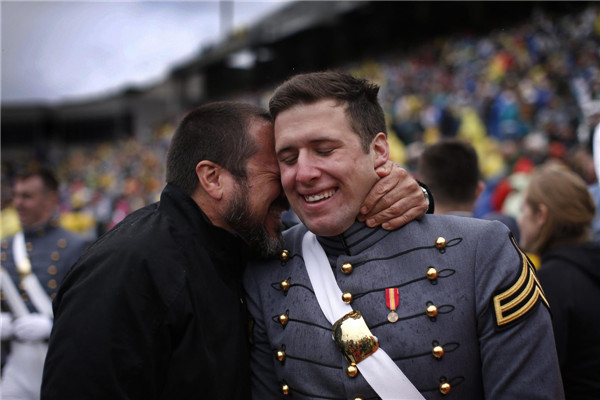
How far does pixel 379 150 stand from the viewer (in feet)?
6.85

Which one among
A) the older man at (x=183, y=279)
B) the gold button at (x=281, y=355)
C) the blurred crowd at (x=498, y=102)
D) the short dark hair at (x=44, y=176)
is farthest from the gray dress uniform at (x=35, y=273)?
the blurred crowd at (x=498, y=102)

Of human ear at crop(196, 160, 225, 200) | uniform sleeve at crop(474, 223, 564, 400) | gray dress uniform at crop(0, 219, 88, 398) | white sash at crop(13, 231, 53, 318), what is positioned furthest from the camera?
white sash at crop(13, 231, 53, 318)

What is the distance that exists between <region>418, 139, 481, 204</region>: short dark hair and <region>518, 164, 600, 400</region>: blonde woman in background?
16.9 inches

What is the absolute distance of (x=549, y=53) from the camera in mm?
14891

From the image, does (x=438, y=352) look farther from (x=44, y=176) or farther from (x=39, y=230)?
(x=44, y=176)

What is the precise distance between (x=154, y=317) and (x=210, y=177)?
2.06 ft

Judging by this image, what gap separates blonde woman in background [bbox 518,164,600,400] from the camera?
2.56 meters

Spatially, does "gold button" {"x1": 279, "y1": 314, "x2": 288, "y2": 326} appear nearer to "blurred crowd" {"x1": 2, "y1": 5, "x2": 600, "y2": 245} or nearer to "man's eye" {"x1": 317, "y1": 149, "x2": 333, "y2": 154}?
"man's eye" {"x1": 317, "y1": 149, "x2": 333, "y2": 154}

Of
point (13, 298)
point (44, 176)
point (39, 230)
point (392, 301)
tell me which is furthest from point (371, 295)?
point (44, 176)

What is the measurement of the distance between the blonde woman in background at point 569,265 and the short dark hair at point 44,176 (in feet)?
12.5

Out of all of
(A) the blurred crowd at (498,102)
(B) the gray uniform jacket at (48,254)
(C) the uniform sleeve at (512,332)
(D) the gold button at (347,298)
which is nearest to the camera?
(C) the uniform sleeve at (512,332)

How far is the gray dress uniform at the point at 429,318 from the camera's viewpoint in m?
1.72

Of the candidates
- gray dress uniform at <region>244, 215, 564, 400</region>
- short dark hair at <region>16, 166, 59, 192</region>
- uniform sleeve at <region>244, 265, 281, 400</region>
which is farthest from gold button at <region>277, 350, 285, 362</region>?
short dark hair at <region>16, 166, 59, 192</region>

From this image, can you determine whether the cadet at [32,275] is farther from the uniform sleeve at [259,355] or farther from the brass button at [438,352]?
the brass button at [438,352]
